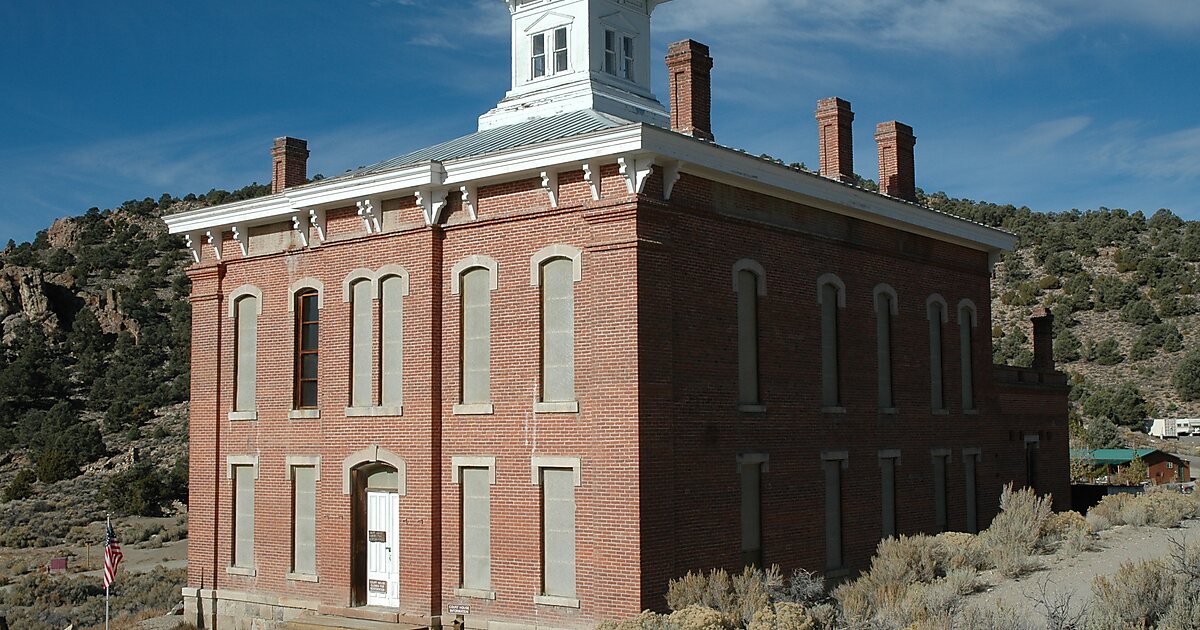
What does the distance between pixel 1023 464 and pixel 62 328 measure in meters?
61.7

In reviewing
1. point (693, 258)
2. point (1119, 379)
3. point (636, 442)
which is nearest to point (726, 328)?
point (693, 258)

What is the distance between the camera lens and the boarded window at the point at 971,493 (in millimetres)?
26891

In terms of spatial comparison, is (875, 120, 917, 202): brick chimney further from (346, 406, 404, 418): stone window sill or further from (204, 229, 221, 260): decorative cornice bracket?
(204, 229, 221, 260): decorative cornice bracket

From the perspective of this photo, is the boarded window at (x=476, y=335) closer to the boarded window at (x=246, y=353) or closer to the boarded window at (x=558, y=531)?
the boarded window at (x=558, y=531)

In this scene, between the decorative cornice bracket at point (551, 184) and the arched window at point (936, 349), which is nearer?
the decorative cornice bracket at point (551, 184)

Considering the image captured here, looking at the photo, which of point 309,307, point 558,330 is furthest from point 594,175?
point 309,307

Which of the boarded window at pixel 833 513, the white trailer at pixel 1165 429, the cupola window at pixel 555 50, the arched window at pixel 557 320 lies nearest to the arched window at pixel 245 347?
the arched window at pixel 557 320

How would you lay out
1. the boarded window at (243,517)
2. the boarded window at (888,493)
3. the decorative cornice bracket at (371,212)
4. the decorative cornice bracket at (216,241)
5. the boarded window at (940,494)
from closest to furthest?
1. the decorative cornice bracket at (371,212)
2. the boarded window at (243,517)
3. the boarded window at (888,493)
4. the decorative cornice bracket at (216,241)
5. the boarded window at (940,494)

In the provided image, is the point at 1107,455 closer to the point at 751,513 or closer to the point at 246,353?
the point at 751,513

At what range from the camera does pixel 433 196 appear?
20.7 meters

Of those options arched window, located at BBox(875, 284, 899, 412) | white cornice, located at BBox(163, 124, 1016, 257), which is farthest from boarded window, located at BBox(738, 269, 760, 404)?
arched window, located at BBox(875, 284, 899, 412)

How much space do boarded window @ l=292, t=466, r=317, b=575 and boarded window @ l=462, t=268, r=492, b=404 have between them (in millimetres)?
4219

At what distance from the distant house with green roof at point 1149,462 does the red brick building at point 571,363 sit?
26.6m

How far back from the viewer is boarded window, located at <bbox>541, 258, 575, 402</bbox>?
1914 cm
